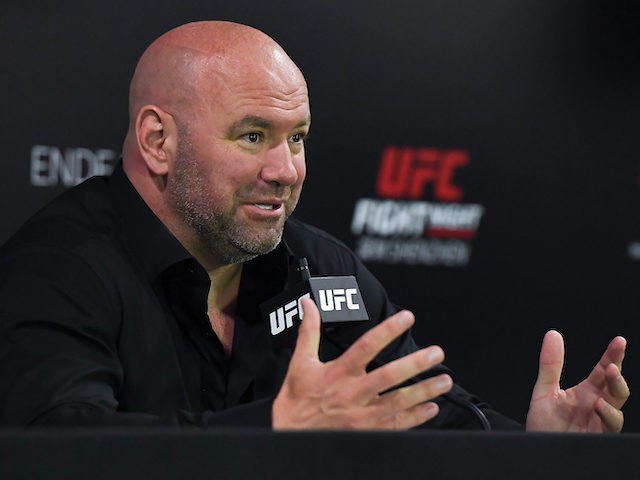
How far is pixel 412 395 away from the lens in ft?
5.08

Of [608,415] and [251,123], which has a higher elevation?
[251,123]

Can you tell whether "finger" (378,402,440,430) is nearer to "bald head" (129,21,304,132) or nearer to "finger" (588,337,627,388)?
"finger" (588,337,627,388)

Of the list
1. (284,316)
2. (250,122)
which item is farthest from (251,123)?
(284,316)

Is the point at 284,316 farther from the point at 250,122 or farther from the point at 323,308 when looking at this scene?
the point at 250,122

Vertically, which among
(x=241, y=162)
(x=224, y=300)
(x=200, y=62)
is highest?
(x=200, y=62)

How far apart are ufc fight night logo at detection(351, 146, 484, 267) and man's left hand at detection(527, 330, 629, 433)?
5.73ft

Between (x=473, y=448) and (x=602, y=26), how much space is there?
3.06 m

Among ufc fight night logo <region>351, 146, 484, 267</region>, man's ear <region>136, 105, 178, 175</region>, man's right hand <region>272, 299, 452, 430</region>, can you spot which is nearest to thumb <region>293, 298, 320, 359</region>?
man's right hand <region>272, 299, 452, 430</region>

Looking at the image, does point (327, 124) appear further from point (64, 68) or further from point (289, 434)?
point (289, 434)

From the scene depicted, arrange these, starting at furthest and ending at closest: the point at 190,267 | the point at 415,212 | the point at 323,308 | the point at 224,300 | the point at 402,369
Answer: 1. the point at 415,212
2. the point at 224,300
3. the point at 190,267
4. the point at 323,308
5. the point at 402,369

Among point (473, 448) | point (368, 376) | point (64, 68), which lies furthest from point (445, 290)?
point (473, 448)

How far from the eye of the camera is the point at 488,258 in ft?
12.8

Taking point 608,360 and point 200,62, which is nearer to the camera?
point 608,360

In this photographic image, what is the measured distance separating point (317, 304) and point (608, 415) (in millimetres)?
490
